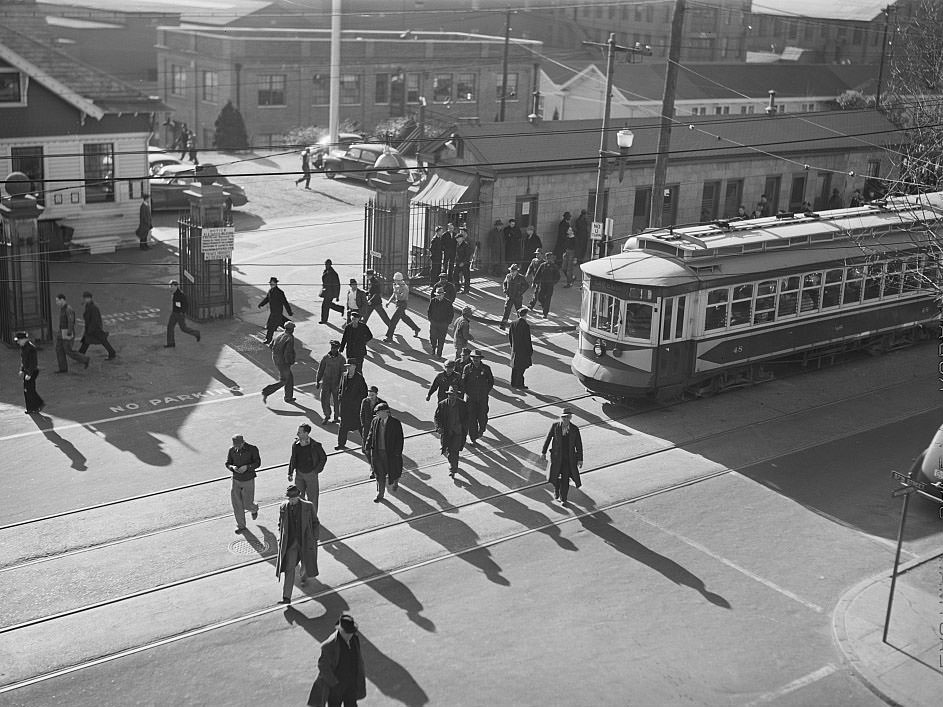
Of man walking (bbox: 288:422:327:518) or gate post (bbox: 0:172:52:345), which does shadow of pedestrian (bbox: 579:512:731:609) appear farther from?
gate post (bbox: 0:172:52:345)

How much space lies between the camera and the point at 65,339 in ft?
71.0

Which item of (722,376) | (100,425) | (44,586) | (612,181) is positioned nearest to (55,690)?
(44,586)

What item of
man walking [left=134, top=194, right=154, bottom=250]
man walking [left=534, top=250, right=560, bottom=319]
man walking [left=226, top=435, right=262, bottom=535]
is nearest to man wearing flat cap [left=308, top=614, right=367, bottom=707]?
man walking [left=226, top=435, right=262, bottom=535]

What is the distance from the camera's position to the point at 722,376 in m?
22.3

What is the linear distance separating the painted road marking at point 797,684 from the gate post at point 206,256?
1675 cm

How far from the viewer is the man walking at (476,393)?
18891mm

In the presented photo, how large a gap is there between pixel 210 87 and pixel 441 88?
40.3 ft

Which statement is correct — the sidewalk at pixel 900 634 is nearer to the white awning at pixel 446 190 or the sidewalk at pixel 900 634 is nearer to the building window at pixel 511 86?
the white awning at pixel 446 190

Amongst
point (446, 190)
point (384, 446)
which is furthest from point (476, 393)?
point (446, 190)

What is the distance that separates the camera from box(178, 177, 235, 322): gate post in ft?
83.6

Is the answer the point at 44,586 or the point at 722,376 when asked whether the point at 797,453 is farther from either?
the point at 44,586

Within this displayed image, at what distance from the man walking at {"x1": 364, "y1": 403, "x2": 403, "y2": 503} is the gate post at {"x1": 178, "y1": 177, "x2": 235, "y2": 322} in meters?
10.1

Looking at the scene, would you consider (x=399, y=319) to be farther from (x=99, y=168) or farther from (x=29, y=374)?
(x=99, y=168)

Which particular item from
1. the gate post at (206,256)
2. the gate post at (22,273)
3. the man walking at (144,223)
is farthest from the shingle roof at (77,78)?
the gate post at (22,273)
